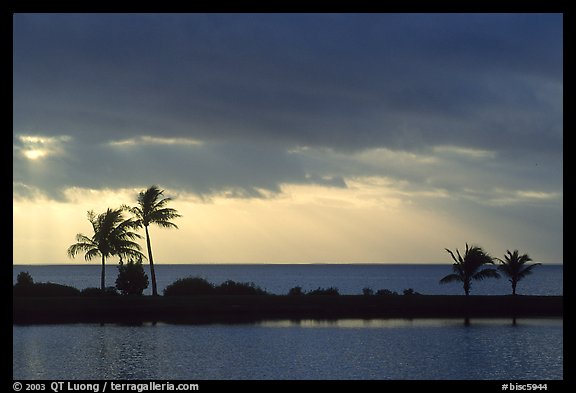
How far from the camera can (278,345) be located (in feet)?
128

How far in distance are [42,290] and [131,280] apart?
25.4 ft

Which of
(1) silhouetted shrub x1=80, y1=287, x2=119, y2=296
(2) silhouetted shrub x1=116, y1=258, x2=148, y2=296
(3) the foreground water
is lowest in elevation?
(3) the foreground water

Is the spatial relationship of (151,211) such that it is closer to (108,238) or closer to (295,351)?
(108,238)

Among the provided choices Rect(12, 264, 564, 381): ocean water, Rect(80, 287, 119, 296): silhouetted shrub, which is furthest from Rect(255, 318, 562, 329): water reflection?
Rect(80, 287, 119, 296): silhouetted shrub

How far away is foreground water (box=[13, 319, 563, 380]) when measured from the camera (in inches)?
1244

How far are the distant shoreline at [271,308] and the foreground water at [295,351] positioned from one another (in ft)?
12.8

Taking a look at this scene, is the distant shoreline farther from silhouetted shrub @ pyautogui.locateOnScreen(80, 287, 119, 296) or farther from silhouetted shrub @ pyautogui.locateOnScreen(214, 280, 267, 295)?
silhouetted shrub @ pyautogui.locateOnScreen(214, 280, 267, 295)

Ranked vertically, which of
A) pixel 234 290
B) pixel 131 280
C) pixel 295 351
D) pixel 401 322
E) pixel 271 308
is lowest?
pixel 295 351

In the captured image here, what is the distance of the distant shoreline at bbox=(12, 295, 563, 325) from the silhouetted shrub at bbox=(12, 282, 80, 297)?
3290 mm

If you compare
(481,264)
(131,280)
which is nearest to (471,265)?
(481,264)

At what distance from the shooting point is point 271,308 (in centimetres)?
5444
